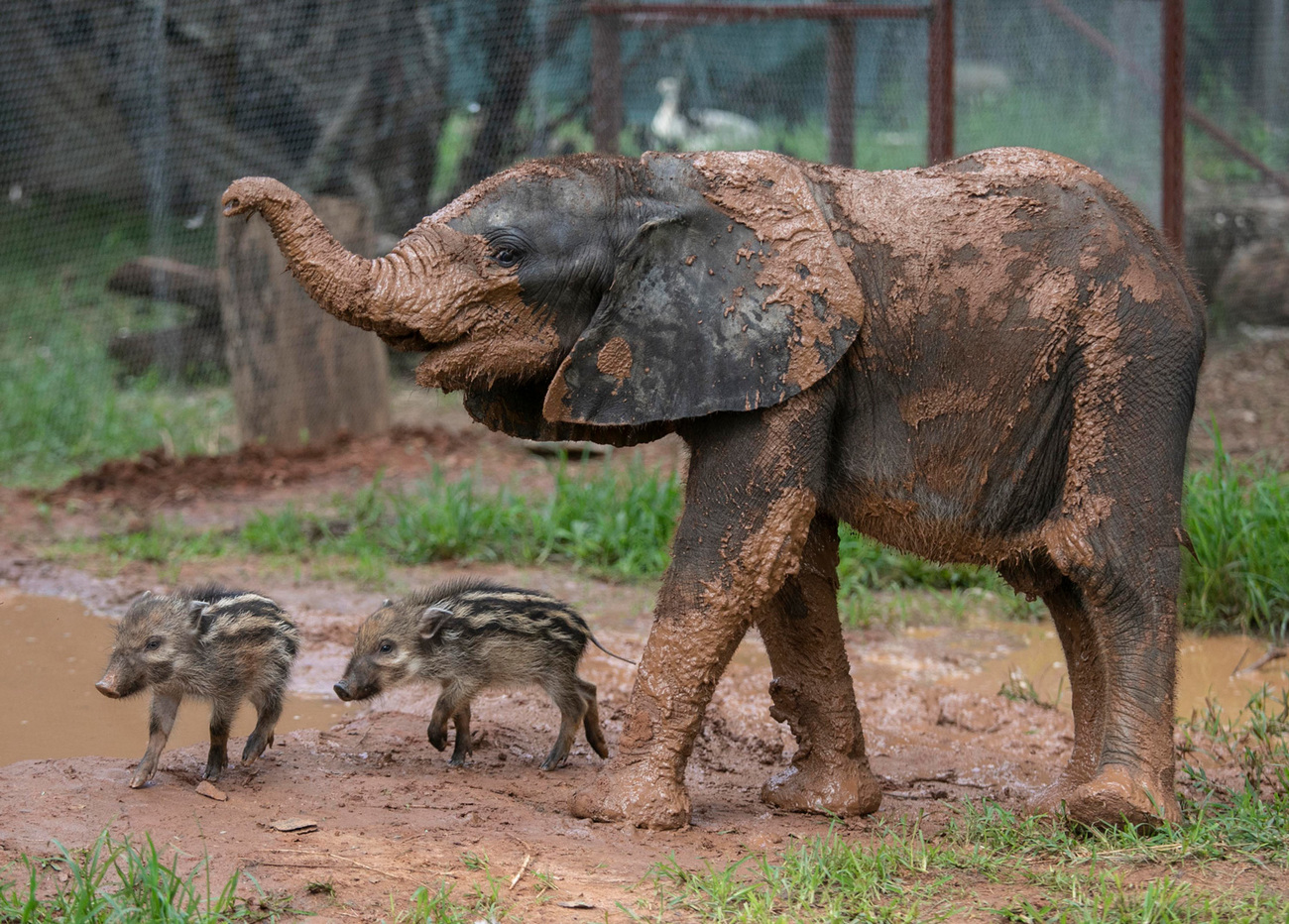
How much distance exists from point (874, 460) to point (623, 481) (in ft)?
15.6

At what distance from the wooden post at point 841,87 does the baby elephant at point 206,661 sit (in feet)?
23.2

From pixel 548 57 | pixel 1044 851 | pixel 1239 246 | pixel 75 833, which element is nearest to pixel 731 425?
pixel 1044 851

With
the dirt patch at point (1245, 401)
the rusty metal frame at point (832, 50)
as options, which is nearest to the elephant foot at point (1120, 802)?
the dirt patch at point (1245, 401)

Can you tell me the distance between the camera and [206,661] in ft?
16.7

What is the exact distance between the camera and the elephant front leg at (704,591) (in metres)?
4.51

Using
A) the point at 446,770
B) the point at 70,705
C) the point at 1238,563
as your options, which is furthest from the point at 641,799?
the point at 1238,563

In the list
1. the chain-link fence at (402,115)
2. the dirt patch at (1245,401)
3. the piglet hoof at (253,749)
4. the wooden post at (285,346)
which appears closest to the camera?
the piglet hoof at (253,749)

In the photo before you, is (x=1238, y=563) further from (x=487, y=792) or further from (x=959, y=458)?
(x=487, y=792)

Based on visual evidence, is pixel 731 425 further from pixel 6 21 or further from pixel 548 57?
pixel 6 21

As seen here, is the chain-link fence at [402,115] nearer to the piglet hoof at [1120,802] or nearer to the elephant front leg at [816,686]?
the elephant front leg at [816,686]

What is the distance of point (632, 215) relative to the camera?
4609 mm

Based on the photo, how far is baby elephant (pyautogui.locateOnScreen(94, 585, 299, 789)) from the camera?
4.97 metres

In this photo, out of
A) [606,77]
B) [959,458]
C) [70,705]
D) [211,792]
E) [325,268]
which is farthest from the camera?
[606,77]

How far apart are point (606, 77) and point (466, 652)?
254 inches
